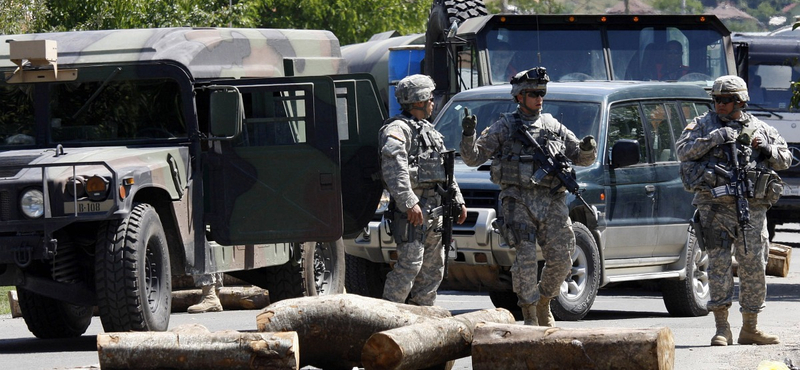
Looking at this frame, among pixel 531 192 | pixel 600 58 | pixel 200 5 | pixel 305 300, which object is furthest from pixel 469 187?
pixel 200 5

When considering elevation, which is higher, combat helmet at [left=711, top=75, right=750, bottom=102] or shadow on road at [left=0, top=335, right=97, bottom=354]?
combat helmet at [left=711, top=75, right=750, bottom=102]

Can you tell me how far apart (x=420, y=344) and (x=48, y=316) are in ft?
14.0

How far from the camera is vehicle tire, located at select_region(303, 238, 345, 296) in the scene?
485 inches

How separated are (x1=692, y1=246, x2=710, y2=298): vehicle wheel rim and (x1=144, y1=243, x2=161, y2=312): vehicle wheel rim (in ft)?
16.4

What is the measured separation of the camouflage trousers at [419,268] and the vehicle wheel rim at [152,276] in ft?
4.91

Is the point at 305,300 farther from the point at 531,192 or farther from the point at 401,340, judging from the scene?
the point at 531,192

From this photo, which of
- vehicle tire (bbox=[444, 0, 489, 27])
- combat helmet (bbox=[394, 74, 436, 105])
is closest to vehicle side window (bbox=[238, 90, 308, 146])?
combat helmet (bbox=[394, 74, 436, 105])

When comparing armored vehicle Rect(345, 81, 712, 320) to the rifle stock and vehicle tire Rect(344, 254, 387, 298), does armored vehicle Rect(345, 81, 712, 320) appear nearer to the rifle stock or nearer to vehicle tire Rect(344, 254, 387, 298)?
vehicle tire Rect(344, 254, 387, 298)

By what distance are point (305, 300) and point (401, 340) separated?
87cm

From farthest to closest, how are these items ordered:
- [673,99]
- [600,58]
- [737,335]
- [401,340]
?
[600,58] < [673,99] < [737,335] < [401,340]

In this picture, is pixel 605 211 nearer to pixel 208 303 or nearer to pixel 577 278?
pixel 577 278

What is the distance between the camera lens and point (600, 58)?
15484 mm

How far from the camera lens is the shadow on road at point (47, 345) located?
10148 millimetres

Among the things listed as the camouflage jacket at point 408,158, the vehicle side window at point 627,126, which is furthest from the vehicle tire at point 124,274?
the vehicle side window at point 627,126
